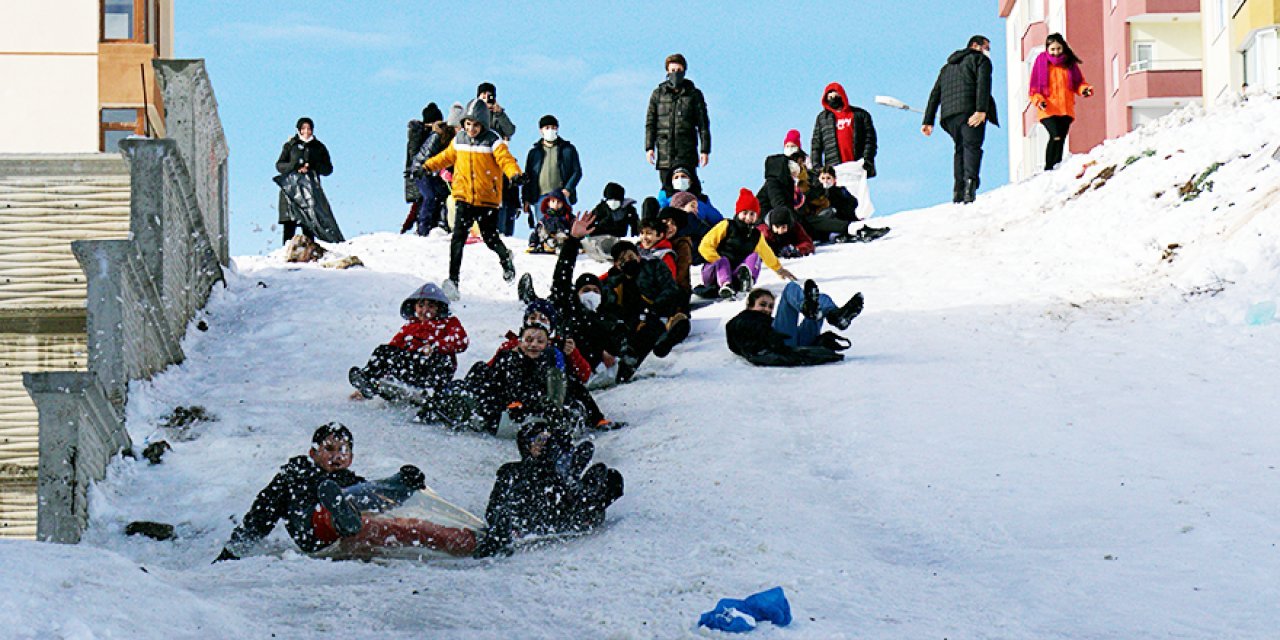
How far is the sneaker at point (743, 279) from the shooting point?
15000 millimetres

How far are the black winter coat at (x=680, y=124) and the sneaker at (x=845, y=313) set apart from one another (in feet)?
23.0

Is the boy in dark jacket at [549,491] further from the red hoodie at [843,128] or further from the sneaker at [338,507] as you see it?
the red hoodie at [843,128]

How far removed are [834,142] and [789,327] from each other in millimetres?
9110

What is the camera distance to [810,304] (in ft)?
38.9

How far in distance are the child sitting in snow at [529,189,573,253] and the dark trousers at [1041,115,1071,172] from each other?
19.8 ft

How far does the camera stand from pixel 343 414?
10406 millimetres

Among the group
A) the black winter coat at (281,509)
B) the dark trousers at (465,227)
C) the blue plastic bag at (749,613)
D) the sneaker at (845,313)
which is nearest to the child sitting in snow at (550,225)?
the dark trousers at (465,227)

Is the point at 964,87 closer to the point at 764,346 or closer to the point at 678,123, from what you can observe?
the point at 678,123

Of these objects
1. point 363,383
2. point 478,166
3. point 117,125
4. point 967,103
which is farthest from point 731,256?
point 117,125

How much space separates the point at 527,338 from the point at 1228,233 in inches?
259

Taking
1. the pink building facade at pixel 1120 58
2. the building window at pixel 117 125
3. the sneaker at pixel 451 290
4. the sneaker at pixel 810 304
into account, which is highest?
the pink building facade at pixel 1120 58

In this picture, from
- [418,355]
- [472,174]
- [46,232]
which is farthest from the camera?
[46,232]

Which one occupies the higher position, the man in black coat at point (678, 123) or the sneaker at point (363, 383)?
the man in black coat at point (678, 123)

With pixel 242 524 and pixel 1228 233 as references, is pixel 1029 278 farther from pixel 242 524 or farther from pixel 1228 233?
pixel 242 524
